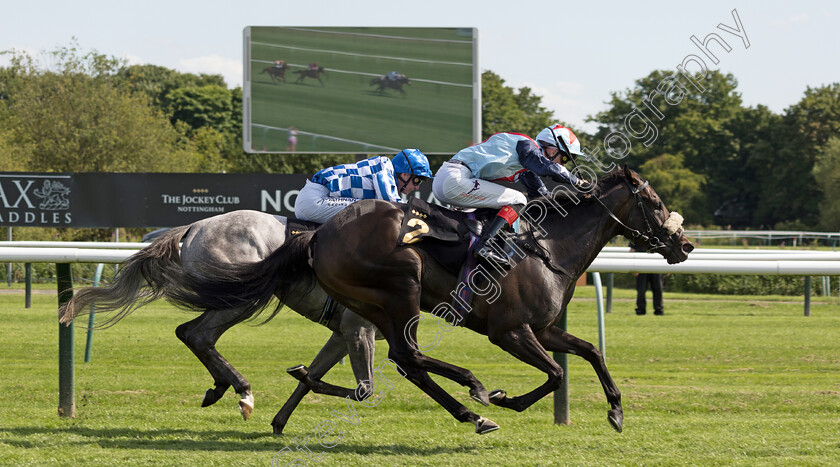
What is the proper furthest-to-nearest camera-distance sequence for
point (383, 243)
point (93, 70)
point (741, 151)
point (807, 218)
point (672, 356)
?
point (741, 151), point (807, 218), point (93, 70), point (672, 356), point (383, 243)

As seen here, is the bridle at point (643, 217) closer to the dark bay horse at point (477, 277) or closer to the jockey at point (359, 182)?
the dark bay horse at point (477, 277)

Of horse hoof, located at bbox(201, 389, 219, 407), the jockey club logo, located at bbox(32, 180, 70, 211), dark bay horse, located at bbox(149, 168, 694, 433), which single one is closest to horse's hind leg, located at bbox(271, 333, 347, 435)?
horse hoof, located at bbox(201, 389, 219, 407)

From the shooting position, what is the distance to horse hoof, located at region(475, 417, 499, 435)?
13.1 feet

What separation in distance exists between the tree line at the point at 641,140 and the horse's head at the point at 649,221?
773 inches

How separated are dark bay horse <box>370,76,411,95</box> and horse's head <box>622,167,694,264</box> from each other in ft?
28.4

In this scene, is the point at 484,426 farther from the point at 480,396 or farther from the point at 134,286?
the point at 134,286

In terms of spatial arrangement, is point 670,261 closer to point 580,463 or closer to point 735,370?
point 580,463

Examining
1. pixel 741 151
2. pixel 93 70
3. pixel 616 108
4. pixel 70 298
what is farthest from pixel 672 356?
pixel 741 151

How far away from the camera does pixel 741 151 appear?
1731 inches

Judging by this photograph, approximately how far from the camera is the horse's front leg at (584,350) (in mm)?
4324

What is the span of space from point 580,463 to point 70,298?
277cm

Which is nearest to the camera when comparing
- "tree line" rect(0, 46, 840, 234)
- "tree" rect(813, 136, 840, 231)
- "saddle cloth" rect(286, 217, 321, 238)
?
"saddle cloth" rect(286, 217, 321, 238)

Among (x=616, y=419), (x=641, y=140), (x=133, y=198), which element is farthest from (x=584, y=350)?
(x=641, y=140)

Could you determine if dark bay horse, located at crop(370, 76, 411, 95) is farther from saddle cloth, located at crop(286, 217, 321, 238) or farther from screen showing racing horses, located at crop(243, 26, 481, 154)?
saddle cloth, located at crop(286, 217, 321, 238)
